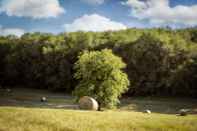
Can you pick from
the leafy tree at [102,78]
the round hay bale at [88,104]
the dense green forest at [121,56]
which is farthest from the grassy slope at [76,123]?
the dense green forest at [121,56]

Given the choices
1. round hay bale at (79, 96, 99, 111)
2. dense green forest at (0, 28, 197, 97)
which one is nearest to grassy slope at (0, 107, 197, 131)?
round hay bale at (79, 96, 99, 111)

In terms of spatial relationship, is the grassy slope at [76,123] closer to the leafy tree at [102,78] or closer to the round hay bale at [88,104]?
the round hay bale at [88,104]

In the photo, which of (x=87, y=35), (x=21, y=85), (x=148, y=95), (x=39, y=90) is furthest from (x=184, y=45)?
(x=21, y=85)

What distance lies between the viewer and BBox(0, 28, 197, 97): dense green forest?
80.0 meters

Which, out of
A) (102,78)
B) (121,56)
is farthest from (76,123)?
(121,56)

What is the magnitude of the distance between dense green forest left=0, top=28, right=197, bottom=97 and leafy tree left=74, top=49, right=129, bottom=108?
2462cm

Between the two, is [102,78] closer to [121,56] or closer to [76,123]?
[76,123]

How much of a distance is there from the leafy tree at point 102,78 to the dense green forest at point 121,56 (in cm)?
2462

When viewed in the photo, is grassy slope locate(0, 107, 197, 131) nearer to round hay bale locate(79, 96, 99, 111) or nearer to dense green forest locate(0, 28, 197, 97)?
round hay bale locate(79, 96, 99, 111)

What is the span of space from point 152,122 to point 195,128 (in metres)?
3.57

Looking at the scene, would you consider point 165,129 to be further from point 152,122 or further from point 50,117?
point 50,117

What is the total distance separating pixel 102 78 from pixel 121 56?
1267 inches

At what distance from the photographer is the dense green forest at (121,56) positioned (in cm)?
8000

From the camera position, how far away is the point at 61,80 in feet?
316
